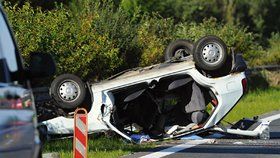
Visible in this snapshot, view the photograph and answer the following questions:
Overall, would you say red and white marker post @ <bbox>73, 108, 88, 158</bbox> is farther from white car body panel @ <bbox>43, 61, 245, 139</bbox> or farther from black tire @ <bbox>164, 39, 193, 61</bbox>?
black tire @ <bbox>164, 39, 193, 61</bbox>

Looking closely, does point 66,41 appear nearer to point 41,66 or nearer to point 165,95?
point 165,95

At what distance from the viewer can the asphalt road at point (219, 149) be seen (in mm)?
10562

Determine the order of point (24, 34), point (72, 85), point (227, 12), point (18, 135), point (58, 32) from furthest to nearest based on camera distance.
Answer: point (227, 12) → point (58, 32) → point (24, 34) → point (72, 85) → point (18, 135)

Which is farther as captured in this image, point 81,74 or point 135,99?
point 81,74

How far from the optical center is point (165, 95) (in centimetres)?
1221

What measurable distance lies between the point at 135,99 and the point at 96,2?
6.72m

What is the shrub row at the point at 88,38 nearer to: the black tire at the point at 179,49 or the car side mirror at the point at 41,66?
the black tire at the point at 179,49

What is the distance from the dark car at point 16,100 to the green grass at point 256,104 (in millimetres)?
10780

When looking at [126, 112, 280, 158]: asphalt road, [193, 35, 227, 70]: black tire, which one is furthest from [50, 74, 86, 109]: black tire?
[193, 35, 227, 70]: black tire

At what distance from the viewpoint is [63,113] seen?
11.7m

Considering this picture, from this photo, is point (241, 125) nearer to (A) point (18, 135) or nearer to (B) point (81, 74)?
(B) point (81, 74)

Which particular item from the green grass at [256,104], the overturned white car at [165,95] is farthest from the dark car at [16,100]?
the green grass at [256,104]

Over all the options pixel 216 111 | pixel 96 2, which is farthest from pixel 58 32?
pixel 216 111

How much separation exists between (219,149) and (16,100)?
688 centimetres
